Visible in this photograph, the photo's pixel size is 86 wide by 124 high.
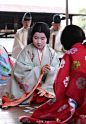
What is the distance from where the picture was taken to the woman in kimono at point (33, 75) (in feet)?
11.7

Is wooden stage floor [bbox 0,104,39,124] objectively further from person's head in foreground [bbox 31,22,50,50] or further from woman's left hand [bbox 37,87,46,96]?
person's head in foreground [bbox 31,22,50,50]

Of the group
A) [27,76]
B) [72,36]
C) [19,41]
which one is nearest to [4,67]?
[27,76]

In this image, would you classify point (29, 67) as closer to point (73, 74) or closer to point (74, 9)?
point (73, 74)

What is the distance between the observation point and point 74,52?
2.47 metres

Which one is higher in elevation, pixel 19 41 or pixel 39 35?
pixel 39 35

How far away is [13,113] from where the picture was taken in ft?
10.0

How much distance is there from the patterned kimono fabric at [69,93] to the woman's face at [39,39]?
124 centimetres

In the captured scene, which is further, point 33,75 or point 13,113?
point 33,75

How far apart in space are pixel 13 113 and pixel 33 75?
29.1 inches

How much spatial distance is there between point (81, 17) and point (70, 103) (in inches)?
264

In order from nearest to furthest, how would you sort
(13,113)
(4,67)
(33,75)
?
1. (13,113)
2. (33,75)
3. (4,67)

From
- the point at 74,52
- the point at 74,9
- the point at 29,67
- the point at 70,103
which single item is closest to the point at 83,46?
the point at 74,52

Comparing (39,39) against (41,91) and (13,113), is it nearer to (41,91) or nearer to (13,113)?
(41,91)

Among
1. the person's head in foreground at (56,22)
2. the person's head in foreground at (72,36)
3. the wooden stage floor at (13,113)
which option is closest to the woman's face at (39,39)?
the wooden stage floor at (13,113)
